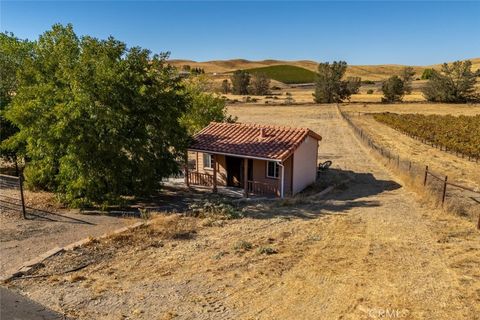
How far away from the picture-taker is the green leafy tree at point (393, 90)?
8438 centimetres

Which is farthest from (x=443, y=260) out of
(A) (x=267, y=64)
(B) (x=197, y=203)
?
(A) (x=267, y=64)

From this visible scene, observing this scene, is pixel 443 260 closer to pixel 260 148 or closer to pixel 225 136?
pixel 260 148

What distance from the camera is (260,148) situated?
803 inches

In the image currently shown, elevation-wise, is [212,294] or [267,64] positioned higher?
[267,64]

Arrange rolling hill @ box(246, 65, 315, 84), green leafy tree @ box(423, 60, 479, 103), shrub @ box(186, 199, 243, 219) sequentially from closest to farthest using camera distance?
shrub @ box(186, 199, 243, 219) < green leafy tree @ box(423, 60, 479, 103) < rolling hill @ box(246, 65, 315, 84)

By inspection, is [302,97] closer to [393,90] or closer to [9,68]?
[393,90]

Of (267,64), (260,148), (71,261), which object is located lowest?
(71,261)

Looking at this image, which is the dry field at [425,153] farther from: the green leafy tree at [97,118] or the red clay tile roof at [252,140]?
the green leafy tree at [97,118]

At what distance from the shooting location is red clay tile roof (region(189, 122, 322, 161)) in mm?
19984

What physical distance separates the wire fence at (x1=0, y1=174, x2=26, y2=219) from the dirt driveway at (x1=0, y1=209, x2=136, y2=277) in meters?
0.92

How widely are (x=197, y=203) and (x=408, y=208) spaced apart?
9150mm

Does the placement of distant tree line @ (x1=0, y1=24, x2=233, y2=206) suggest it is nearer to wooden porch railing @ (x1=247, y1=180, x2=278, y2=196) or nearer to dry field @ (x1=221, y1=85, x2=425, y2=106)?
wooden porch railing @ (x1=247, y1=180, x2=278, y2=196)

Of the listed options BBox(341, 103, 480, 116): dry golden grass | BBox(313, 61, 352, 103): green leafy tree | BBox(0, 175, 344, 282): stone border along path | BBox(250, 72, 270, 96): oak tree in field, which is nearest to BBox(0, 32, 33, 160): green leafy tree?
BBox(0, 175, 344, 282): stone border along path

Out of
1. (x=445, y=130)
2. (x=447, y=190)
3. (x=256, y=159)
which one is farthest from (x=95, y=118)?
(x=445, y=130)
